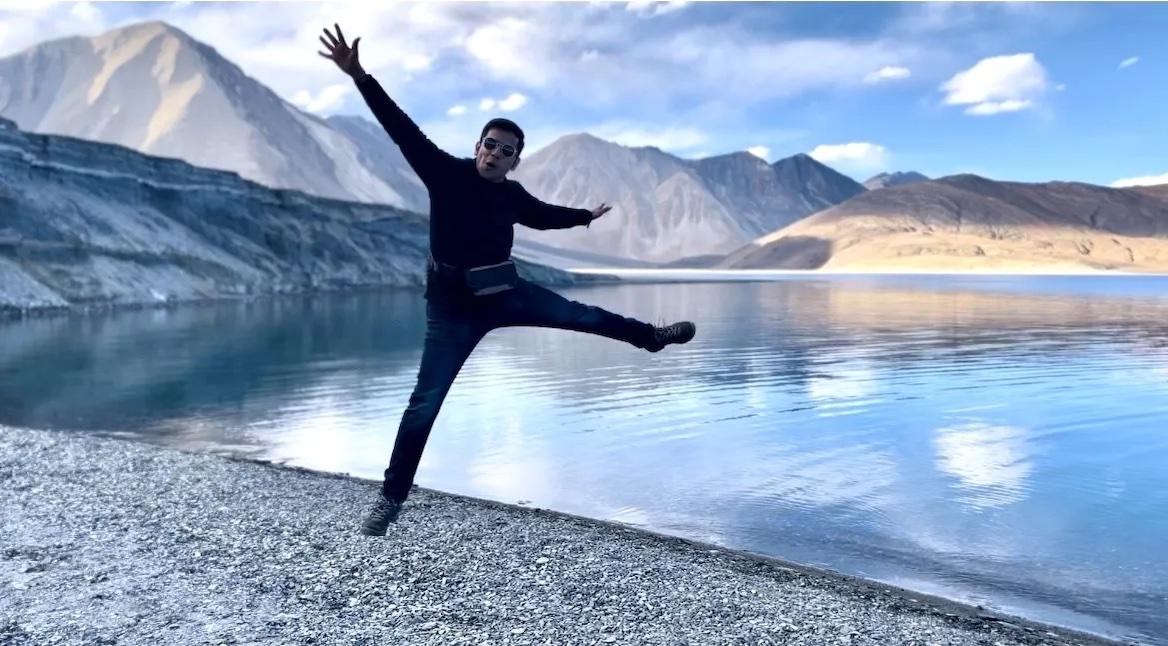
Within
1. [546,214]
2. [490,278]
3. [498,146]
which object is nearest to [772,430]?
[546,214]

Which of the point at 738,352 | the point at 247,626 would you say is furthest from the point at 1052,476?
the point at 738,352

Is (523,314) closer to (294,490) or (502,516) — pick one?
(502,516)

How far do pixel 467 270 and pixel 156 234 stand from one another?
7195 cm

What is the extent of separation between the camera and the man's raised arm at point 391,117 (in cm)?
704

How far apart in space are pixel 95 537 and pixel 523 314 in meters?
4.91

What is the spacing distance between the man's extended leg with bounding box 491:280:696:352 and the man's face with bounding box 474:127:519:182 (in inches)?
39.7

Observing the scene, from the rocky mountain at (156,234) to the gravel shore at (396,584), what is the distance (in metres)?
51.8

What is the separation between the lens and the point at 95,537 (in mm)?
9000

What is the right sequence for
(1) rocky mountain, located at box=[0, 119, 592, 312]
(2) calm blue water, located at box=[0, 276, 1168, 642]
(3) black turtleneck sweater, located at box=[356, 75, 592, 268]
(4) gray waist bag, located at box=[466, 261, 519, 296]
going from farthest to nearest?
(1) rocky mountain, located at box=[0, 119, 592, 312], (2) calm blue water, located at box=[0, 276, 1168, 642], (4) gray waist bag, located at box=[466, 261, 519, 296], (3) black turtleneck sweater, located at box=[356, 75, 592, 268]

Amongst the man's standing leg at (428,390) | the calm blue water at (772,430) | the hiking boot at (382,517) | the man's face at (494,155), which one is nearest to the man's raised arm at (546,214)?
the man's face at (494,155)

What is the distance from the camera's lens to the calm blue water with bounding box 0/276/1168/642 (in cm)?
1102

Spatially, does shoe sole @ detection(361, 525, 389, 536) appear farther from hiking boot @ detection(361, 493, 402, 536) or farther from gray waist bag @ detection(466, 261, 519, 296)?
gray waist bag @ detection(466, 261, 519, 296)

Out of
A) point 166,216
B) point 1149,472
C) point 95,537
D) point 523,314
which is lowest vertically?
point 1149,472

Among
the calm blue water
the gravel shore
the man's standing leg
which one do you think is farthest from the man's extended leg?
the calm blue water
